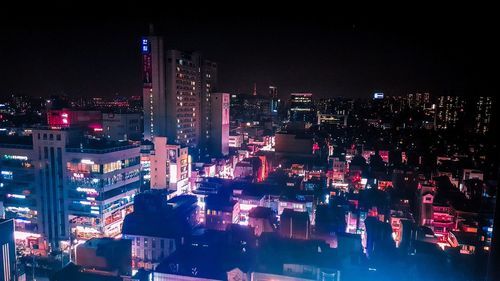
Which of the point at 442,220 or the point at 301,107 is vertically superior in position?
the point at 301,107

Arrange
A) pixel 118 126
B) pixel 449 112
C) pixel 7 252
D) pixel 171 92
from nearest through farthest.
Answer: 1. pixel 7 252
2. pixel 171 92
3. pixel 118 126
4. pixel 449 112

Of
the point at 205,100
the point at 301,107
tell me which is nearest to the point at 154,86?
the point at 205,100

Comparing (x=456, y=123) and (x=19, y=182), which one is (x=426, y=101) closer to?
(x=456, y=123)

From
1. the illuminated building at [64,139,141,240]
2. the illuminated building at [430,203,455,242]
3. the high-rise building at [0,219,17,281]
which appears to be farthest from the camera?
the illuminated building at [430,203,455,242]

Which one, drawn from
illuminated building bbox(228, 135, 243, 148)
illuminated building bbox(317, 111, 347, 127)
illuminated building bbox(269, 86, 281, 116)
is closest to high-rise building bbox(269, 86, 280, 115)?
illuminated building bbox(269, 86, 281, 116)

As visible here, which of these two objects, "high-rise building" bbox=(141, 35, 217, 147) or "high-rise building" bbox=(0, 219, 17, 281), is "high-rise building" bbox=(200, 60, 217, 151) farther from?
"high-rise building" bbox=(0, 219, 17, 281)

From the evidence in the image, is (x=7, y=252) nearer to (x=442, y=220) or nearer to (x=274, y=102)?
(x=442, y=220)

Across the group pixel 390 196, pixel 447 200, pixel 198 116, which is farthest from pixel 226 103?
pixel 447 200

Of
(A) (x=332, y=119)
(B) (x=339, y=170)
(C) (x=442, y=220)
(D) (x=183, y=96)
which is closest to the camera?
(C) (x=442, y=220)
